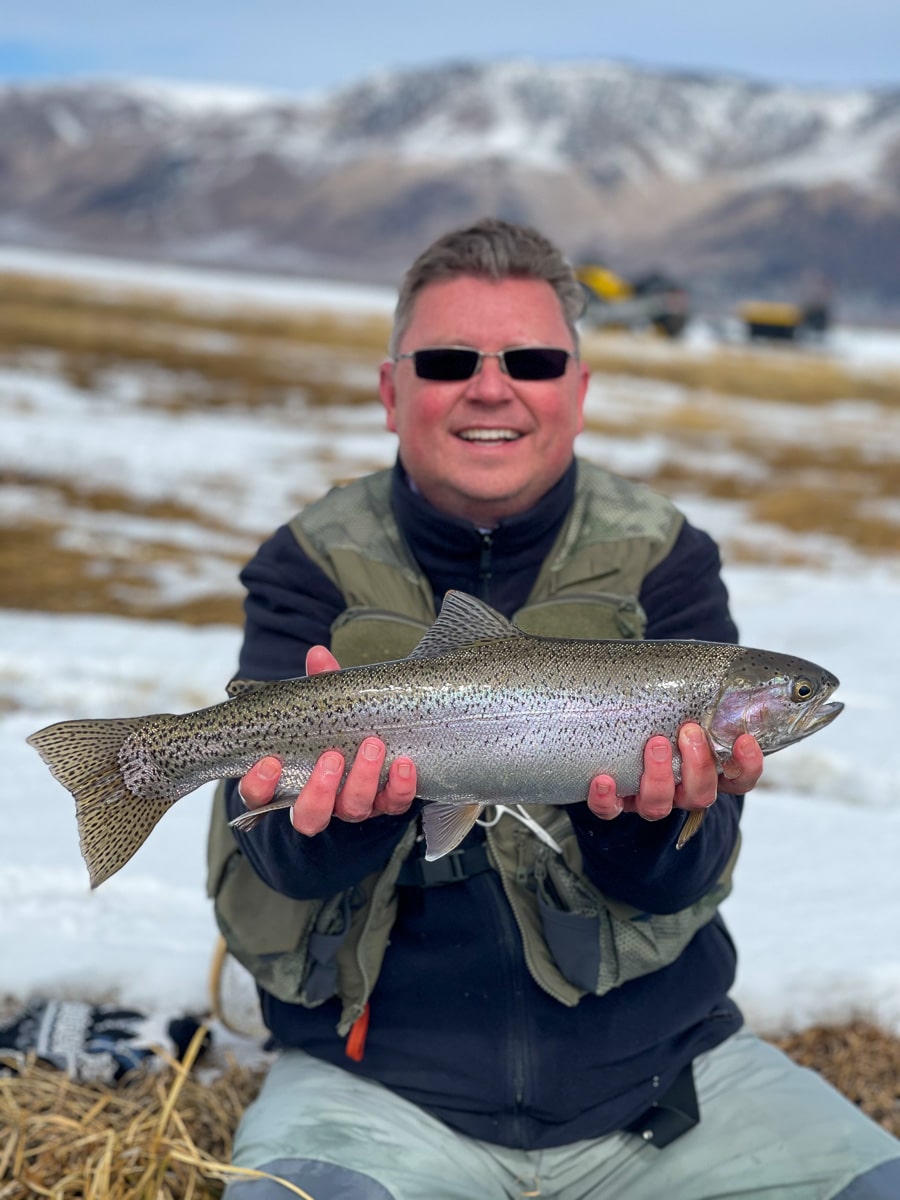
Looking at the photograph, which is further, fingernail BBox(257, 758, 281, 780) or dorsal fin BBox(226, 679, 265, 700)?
dorsal fin BBox(226, 679, 265, 700)

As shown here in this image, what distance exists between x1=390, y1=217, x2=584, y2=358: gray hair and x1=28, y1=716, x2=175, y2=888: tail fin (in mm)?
1415

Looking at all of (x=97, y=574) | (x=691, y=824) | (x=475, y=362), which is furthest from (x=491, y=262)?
(x=97, y=574)

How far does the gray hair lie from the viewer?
10.7ft

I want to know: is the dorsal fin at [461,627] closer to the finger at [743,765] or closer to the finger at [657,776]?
the finger at [657,776]

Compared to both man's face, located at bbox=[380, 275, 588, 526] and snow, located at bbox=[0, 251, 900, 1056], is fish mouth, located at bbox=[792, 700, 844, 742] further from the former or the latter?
snow, located at bbox=[0, 251, 900, 1056]

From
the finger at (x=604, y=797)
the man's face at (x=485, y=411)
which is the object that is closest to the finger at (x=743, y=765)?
the finger at (x=604, y=797)

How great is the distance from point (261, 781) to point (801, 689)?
122 cm

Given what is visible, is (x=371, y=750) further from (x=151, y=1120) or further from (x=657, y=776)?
(x=151, y=1120)

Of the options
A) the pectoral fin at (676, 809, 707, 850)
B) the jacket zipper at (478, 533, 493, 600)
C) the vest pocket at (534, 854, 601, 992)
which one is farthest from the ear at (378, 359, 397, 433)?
the pectoral fin at (676, 809, 707, 850)

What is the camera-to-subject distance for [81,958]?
13.9 ft

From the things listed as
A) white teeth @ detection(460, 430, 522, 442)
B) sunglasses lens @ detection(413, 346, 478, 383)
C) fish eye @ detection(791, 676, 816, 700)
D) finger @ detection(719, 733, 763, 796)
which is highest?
sunglasses lens @ detection(413, 346, 478, 383)

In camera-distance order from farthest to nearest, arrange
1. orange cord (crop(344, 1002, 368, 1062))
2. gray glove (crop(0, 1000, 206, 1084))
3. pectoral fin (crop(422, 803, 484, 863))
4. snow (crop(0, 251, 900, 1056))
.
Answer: snow (crop(0, 251, 900, 1056)) → gray glove (crop(0, 1000, 206, 1084)) → orange cord (crop(344, 1002, 368, 1062)) → pectoral fin (crop(422, 803, 484, 863))

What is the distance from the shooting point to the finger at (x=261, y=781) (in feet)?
8.41

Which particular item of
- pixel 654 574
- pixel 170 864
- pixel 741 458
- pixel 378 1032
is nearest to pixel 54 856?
pixel 170 864
